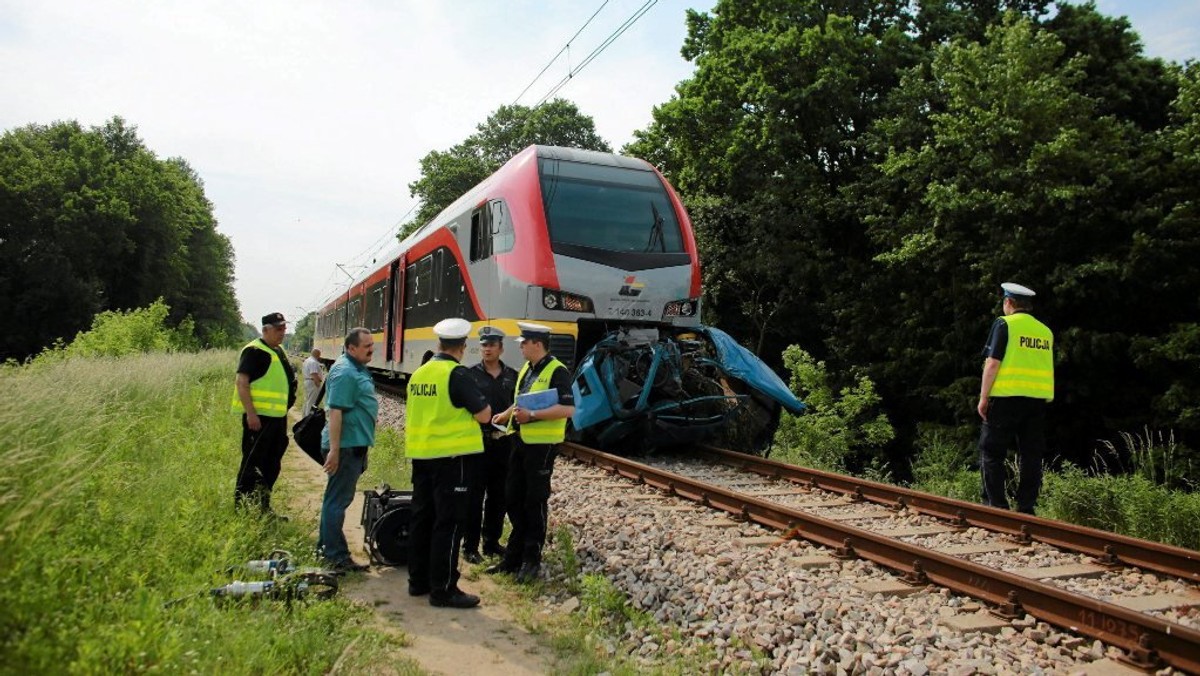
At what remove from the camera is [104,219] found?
44156mm

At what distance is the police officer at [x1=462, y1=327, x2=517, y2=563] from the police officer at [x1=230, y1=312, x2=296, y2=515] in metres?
1.64

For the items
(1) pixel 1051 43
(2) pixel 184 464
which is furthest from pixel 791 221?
(2) pixel 184 464

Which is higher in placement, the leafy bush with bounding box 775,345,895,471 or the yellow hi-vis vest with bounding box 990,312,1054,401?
the yellow hi-vis vest with bounding box 990,312,1054,401

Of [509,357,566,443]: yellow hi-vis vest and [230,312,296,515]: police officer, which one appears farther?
[230,312,296,515]: police officer

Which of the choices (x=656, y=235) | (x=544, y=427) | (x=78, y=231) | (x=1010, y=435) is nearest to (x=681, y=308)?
(x=656, y=235)

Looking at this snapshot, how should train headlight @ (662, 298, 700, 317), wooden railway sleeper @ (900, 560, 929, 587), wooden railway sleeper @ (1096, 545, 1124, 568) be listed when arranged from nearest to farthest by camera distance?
wooden railway sleeper @ (900, 560, 929, 587) < wooden railway sleeper @ (1096, 545, 1124, 568) < train headlight @ (662, 298, 700, 317)

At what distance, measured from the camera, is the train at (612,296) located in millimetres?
8773

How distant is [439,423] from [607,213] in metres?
5.21

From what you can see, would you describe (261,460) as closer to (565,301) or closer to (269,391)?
(269,391)

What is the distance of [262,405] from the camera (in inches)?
244

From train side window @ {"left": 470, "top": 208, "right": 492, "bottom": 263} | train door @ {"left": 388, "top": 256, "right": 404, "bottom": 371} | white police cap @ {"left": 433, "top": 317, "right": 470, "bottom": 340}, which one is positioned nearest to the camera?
white police cap @ {"left": 433, "top": 317, "right": 470, "bottom": 340}

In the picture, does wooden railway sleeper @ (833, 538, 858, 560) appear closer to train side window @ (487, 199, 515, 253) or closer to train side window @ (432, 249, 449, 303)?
train side window @ (487, 199, 515, 253)

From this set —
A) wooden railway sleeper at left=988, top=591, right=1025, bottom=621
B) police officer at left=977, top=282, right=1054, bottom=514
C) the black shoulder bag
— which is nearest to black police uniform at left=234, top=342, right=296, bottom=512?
the black shoulder bag

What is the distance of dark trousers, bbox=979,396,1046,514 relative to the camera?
6574 millimetres
